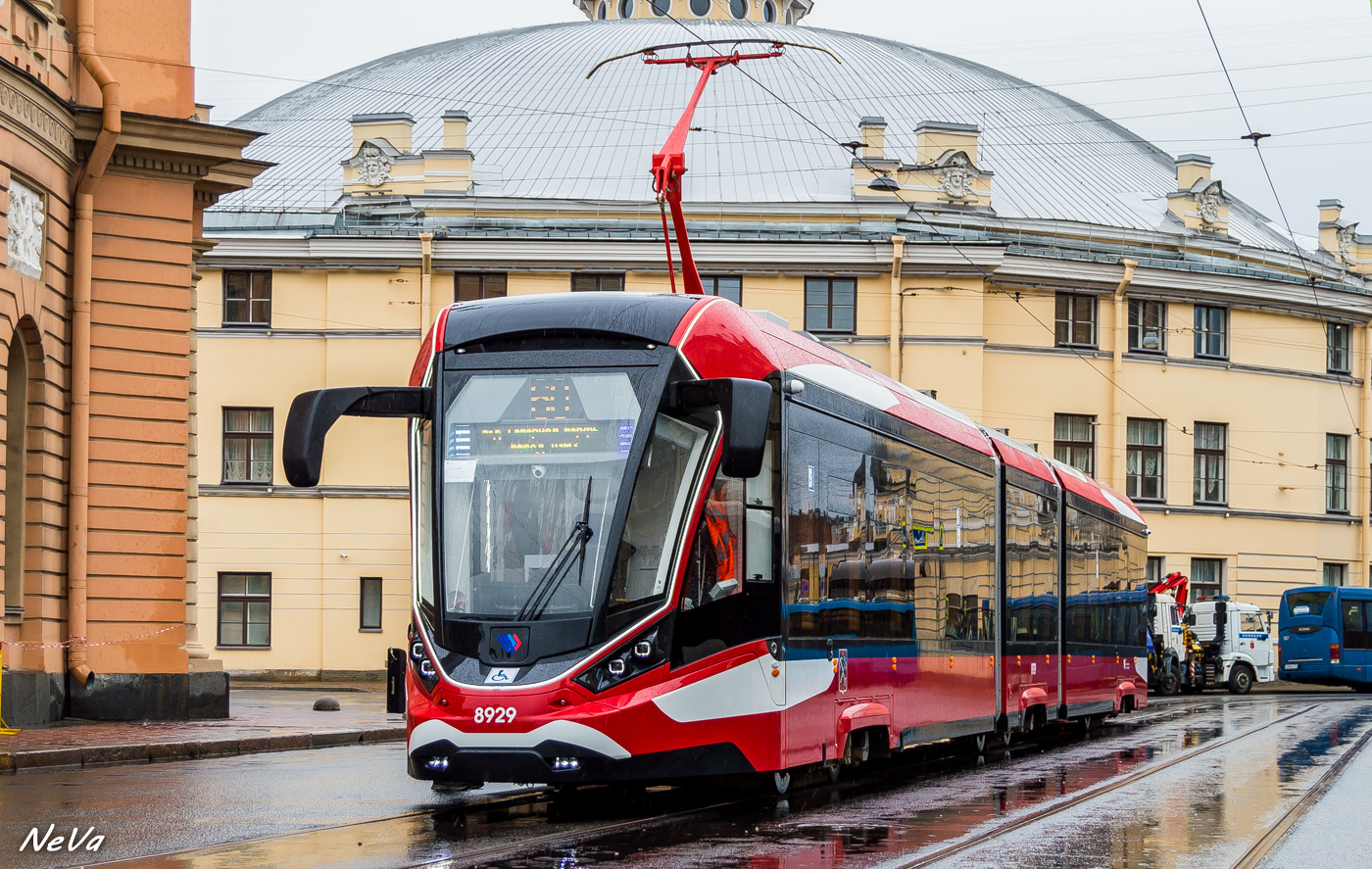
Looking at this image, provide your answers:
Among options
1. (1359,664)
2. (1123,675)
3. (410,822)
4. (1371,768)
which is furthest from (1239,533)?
(410,822)

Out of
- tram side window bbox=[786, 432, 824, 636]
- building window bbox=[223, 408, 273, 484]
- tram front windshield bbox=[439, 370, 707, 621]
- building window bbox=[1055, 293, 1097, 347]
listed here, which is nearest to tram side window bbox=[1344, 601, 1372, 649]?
building window bbox=[1055, 293, 1097, 347]

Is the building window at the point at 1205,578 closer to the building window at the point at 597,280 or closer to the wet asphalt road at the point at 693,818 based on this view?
the building window at the point at 597,280

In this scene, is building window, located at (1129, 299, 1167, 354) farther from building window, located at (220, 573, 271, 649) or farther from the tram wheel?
the tram wheel

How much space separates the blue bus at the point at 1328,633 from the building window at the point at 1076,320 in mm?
8559

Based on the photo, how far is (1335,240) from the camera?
52281 mm

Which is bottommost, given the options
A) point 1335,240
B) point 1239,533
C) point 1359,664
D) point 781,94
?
point 1359,664

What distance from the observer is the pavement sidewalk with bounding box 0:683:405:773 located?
1745 cm

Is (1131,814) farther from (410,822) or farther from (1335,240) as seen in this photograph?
(1335,240)

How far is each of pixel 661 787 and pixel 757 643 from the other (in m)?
2.98

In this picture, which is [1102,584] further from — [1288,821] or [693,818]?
[693,818]

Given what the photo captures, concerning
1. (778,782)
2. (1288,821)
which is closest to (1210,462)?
(1288,821)

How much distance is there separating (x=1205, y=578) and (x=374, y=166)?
76.3 feet

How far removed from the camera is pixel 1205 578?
47.0 m

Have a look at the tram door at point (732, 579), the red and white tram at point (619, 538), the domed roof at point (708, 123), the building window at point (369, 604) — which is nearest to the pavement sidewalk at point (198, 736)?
the red and white tram at point (619, 538)
